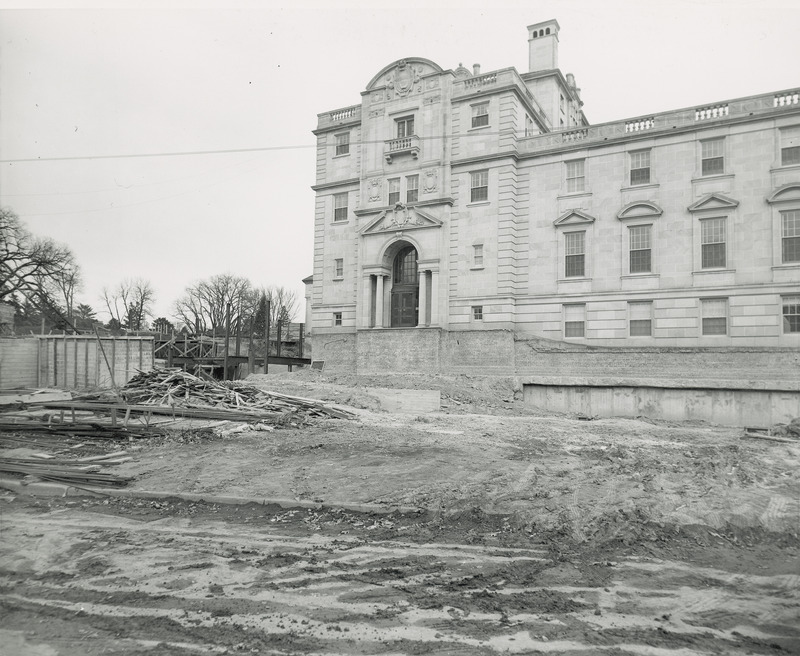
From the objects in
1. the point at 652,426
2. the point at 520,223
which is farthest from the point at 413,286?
the point at 652,426

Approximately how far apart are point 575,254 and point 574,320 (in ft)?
11.8

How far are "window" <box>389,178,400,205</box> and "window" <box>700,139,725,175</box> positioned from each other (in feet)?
53.6

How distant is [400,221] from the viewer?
33.7 m

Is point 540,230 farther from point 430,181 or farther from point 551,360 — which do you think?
point 551,360

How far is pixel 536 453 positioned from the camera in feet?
46.0

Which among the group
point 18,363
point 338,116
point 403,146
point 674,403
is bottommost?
point 674,403

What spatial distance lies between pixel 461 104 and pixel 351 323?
1477cm

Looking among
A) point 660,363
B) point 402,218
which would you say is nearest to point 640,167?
point 660,363

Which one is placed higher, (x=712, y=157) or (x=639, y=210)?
(x=712, y=157)

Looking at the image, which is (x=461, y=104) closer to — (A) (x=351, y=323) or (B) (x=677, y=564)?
(A) (x=351, y=323)

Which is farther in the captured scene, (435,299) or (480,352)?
(435,299)

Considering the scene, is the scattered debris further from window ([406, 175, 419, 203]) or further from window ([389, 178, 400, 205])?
window ([389, 178, 400, 205])

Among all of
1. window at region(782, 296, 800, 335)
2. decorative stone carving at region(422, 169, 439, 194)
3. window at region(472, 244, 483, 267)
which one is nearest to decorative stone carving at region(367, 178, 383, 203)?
decorative stone carving at region(422, 169, 439, 194)

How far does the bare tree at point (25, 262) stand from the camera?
27.0ft
